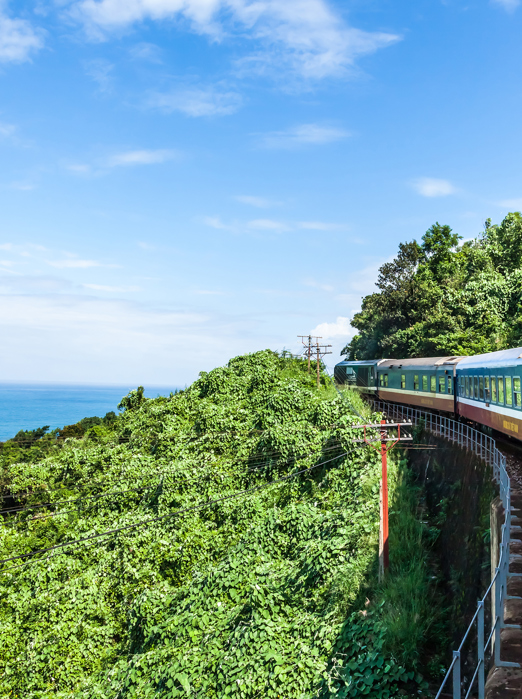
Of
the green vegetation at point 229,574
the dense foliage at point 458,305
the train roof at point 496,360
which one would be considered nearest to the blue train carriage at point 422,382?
the train roof at point 496,360

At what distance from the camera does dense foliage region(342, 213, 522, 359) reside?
1382 inches

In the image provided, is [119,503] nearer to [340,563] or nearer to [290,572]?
[290,572]

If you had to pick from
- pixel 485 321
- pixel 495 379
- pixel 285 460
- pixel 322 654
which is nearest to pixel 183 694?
pixel 322 654

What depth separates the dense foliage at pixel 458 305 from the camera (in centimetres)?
3509

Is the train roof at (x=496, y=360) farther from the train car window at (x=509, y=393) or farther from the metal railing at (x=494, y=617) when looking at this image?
the metal railing at (x=494, y=617)

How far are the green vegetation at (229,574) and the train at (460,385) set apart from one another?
10.5 feet

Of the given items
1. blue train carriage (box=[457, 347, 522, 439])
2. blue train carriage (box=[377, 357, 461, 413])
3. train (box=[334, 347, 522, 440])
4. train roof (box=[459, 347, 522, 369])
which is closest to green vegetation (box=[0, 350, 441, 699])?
blue train carriage (box=[377, 357, 461, 413])

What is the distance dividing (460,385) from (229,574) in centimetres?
1127

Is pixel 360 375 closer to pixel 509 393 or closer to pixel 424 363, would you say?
pixel 424 363

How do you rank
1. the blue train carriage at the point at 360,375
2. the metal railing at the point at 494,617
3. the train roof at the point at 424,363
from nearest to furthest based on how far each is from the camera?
the metal railing at the point at 494,617, the train roof at the point at 424,363, the blue train carriage at the point at 360,375

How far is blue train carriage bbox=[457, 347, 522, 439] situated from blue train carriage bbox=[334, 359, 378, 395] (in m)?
12.7

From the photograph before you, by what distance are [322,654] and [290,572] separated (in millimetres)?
3403

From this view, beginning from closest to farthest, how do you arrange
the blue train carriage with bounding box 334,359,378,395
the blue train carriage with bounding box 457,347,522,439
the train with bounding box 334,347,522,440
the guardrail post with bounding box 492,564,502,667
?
the guardrail post with bounding box 492,564,502,667 < the blue train carriage with bounding box 457,347,522,439 < the train with bounding box 334,347,522,440 < the blue train carriage with bounding box 334,359,378,395

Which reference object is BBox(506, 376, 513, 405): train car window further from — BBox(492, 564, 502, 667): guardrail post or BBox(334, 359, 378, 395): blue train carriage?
BBox(334, 359, 378, 395): blue train carriage
